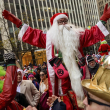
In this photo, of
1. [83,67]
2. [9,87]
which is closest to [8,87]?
[9,87]

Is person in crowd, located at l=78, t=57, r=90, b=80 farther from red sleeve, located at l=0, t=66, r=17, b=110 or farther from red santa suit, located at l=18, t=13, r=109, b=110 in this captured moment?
red sleeve, located at l=0, t=66, r=17, b=110

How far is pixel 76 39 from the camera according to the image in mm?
2820

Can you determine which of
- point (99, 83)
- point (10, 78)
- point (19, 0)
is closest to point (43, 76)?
point (10, 78)

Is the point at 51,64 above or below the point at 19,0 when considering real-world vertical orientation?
below

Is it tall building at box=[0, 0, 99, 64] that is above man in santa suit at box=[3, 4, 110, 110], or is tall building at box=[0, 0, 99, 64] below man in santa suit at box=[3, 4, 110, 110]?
above

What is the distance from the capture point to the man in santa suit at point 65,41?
2594mm

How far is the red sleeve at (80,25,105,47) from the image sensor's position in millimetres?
2939

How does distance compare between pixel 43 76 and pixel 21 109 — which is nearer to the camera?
pixel 21 109

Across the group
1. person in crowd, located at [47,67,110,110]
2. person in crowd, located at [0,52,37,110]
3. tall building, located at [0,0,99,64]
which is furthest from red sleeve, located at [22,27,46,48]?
tall building, located at [0,0,99,64]

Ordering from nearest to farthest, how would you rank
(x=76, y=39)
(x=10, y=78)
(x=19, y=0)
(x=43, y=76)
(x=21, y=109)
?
(x=10, y=78)
(x=21, y=109)
(x=76, y=39)
(x=43, y=76)
(x=19, y=0)

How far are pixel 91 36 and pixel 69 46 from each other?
62cm

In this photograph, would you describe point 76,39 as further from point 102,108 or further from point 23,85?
point 102,108

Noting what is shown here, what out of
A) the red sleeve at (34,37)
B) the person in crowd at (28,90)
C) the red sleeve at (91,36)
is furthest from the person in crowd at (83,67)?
the person in crowd at (28,90)

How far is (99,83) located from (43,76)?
3.20 m
